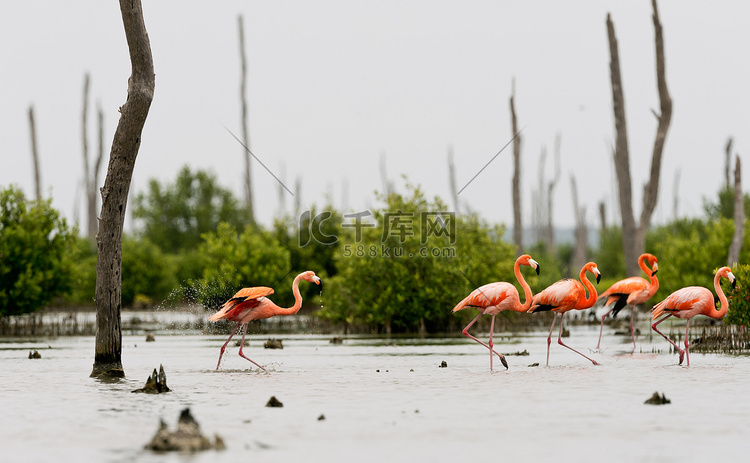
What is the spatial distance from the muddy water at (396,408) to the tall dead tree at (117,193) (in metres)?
0.53

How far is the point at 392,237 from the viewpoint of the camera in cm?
2406

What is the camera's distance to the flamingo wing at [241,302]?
573 inches

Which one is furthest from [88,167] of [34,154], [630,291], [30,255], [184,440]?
[184,440]

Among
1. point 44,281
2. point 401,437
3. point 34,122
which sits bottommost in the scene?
point 401,437

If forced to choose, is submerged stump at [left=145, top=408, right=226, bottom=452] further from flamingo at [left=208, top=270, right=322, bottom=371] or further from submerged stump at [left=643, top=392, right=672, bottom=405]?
flamingo at [left=208, top=270, right=322, bottom=371]

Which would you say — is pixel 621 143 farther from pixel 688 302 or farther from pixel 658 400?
pixel 658 400

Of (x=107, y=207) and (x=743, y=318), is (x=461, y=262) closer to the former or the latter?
(x=743, y=318)

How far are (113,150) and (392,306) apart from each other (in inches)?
457

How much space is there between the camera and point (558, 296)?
15289 mm

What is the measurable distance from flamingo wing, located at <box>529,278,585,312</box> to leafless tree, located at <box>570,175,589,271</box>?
4122cm

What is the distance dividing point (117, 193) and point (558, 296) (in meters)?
6.74

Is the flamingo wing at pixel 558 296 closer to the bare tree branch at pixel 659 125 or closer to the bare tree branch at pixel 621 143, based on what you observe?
the bare tree branch at pixel 659 125

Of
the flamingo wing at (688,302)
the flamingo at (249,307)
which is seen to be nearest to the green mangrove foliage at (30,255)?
the flamingo at (249,307)

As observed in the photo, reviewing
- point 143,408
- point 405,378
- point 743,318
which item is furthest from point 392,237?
point 143,408
